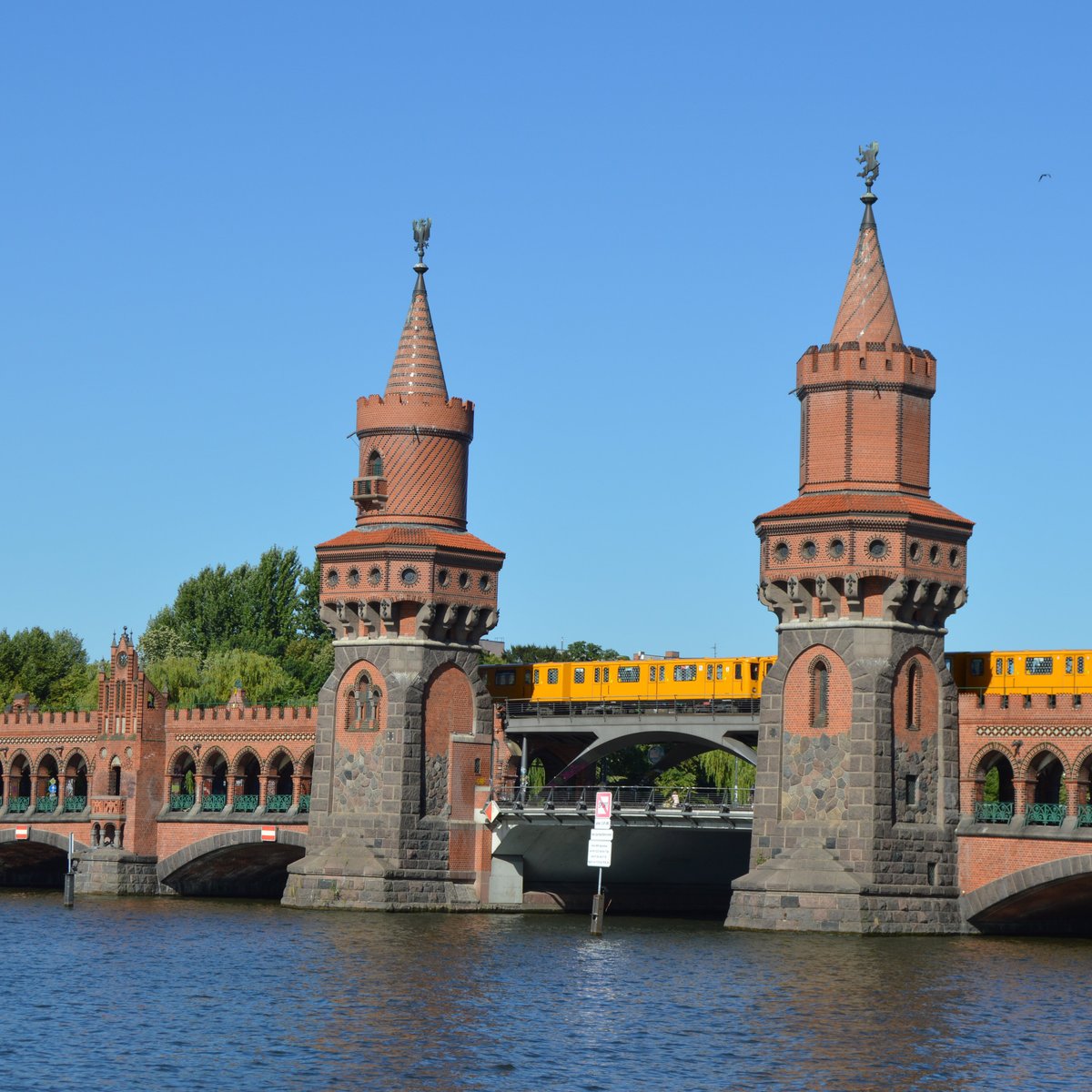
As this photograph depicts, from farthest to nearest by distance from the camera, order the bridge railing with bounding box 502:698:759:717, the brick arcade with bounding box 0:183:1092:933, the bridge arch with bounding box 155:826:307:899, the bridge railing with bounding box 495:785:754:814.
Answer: the bridge arch with bounding box 155:826:307:899, the bridge railing with bounding box 502:698:759:717, the bridge railing with bounding box 495:785:754:814, the brick arcade with bounding box 0:183:1092:933

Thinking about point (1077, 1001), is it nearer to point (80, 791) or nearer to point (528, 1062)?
point (528, 1062)

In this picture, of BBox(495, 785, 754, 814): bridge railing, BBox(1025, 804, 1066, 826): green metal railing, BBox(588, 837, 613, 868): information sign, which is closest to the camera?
BBox(1025, 804, 1066, 826): green metal railing

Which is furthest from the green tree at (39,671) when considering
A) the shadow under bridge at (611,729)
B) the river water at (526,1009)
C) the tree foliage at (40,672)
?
the river water at (526,1009)

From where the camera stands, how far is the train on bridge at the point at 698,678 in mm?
78812

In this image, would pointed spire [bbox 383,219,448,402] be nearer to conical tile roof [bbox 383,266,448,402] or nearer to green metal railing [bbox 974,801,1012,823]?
conical tile roof [bbox 383,266,448,402]

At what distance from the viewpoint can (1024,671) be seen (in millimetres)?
79750

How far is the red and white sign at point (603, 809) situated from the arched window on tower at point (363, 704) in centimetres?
1153

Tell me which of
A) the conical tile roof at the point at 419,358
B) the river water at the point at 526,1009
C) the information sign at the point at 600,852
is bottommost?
the river water at the point at 526,1009

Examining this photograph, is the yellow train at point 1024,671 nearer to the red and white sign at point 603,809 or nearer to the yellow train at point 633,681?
the yellow train at point 633,681

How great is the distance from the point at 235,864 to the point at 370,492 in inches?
760

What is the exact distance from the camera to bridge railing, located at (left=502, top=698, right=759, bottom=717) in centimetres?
8744

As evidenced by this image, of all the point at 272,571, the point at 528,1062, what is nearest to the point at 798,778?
the point at 528,1062

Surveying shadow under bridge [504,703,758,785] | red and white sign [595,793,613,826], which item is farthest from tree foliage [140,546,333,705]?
red and white sign [595,793,613,826]

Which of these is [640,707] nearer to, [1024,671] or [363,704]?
[363,704]
